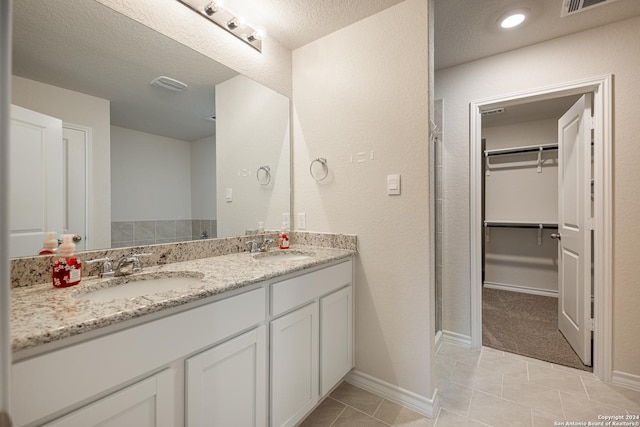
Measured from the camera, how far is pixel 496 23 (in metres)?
1.88

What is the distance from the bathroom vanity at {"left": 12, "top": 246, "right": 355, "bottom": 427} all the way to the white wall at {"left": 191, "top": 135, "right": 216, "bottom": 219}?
12.1 inches

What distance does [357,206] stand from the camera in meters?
1.83

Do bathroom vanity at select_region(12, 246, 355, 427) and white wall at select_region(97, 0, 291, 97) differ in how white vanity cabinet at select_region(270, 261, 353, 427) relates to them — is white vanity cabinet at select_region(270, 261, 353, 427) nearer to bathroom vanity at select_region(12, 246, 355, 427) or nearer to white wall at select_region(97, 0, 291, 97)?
bathroom vanity at select_region(12, 246, 355, 427)

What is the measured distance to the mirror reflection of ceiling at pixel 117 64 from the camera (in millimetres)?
1048

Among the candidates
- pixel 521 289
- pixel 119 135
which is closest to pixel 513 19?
pixel 119 135

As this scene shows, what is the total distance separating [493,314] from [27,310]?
141 inches

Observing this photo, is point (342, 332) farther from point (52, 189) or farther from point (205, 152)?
point (52, 189)

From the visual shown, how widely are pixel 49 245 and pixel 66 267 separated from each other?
0.44 feet

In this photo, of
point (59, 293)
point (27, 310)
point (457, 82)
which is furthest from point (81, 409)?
point (457, 82)

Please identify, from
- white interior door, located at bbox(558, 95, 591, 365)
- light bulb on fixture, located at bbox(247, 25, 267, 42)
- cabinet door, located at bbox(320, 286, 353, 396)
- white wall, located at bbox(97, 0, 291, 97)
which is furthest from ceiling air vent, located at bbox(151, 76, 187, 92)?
white interior door, located at bbox(558, 95, 591, 365)

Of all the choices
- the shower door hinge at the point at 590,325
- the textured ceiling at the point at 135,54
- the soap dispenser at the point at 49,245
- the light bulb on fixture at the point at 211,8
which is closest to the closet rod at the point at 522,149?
the shower door hinge at the point at 590,325

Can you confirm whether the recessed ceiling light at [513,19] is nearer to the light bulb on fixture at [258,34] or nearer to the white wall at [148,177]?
the light bulb on fixture at [258,34]

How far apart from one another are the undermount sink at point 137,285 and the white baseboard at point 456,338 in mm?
2192

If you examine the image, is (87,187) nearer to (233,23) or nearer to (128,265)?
(128,265)
